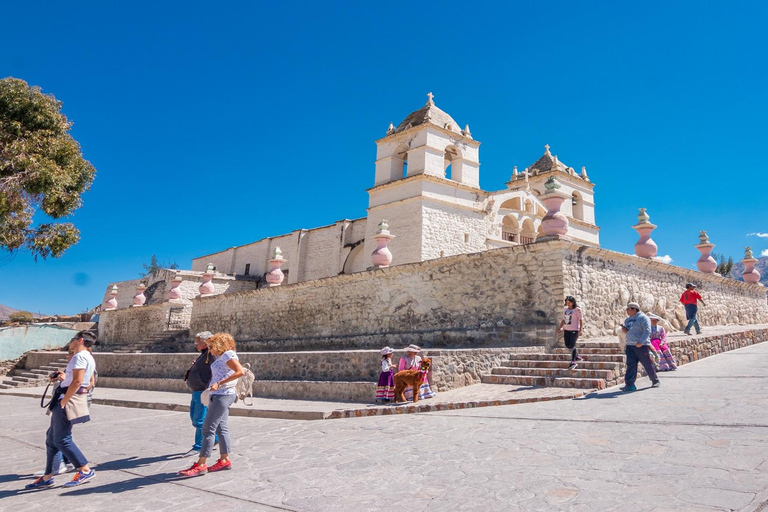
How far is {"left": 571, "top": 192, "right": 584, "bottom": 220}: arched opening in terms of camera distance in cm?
2777

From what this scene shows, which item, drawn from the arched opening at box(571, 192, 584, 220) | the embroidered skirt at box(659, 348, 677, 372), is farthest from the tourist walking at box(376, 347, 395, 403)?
the arched opening at box(571, 192, 584, 220)

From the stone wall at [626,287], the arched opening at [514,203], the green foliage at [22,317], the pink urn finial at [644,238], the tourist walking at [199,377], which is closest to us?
the tourist walking at [199,377]

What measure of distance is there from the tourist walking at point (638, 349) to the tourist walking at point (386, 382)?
3.48 m

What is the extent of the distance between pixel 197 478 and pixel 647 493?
11.5ft

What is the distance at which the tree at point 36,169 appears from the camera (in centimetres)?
1194

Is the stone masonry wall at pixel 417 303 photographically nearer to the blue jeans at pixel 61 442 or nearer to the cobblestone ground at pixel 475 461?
the cobblestone ground at pixel 475 461

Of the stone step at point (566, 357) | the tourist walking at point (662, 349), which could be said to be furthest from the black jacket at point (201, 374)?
the tourist walking at point (662, 349)

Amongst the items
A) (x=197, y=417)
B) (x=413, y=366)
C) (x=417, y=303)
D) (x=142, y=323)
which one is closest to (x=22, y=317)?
(x=142, y=323)

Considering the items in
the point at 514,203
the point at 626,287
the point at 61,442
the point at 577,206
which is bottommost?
the point at 61,442

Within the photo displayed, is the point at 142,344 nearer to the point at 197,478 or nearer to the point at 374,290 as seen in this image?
the point at 374,290

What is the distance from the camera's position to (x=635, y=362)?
6957 mm

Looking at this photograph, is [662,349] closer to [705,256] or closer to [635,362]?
[635,362]

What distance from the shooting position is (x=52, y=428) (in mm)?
4387

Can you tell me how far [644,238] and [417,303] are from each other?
6115mm
